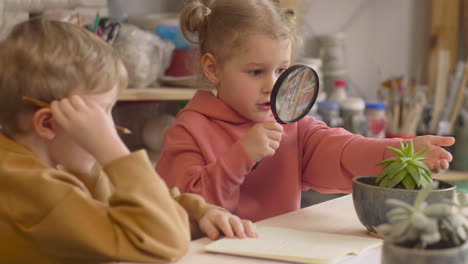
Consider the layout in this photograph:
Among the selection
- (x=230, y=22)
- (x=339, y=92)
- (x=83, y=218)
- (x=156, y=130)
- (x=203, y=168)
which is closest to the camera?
(x=83, y=218)

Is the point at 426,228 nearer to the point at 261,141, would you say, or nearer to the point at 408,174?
the point at 408,174

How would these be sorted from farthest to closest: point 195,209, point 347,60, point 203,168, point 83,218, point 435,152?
point 347,60 < point 203,168 < point 435,152 < point 195,209 < point 83,218

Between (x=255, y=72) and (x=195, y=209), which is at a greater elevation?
(x=255, y=72)

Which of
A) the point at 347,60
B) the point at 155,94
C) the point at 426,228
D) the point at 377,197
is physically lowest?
the point at 347,60

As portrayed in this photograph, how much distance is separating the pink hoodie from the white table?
0.44 ft

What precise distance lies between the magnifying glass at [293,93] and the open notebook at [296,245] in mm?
271

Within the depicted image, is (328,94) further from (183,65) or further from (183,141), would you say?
(183,141)

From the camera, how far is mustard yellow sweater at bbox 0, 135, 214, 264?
82 centimetres

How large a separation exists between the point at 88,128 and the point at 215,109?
55 centimetres

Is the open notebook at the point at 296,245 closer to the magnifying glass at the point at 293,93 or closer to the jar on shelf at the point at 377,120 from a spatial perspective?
the magnifying glass at the point at 293,93

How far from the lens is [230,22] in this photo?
4.50ft

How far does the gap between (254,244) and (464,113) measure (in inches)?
87.3

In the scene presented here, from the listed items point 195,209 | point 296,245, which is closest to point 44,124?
point 195,209

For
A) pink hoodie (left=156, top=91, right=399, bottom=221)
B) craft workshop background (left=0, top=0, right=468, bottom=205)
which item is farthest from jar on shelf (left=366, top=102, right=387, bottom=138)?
pink hoodie (left=156, top=91, right=399, bottom=221)
